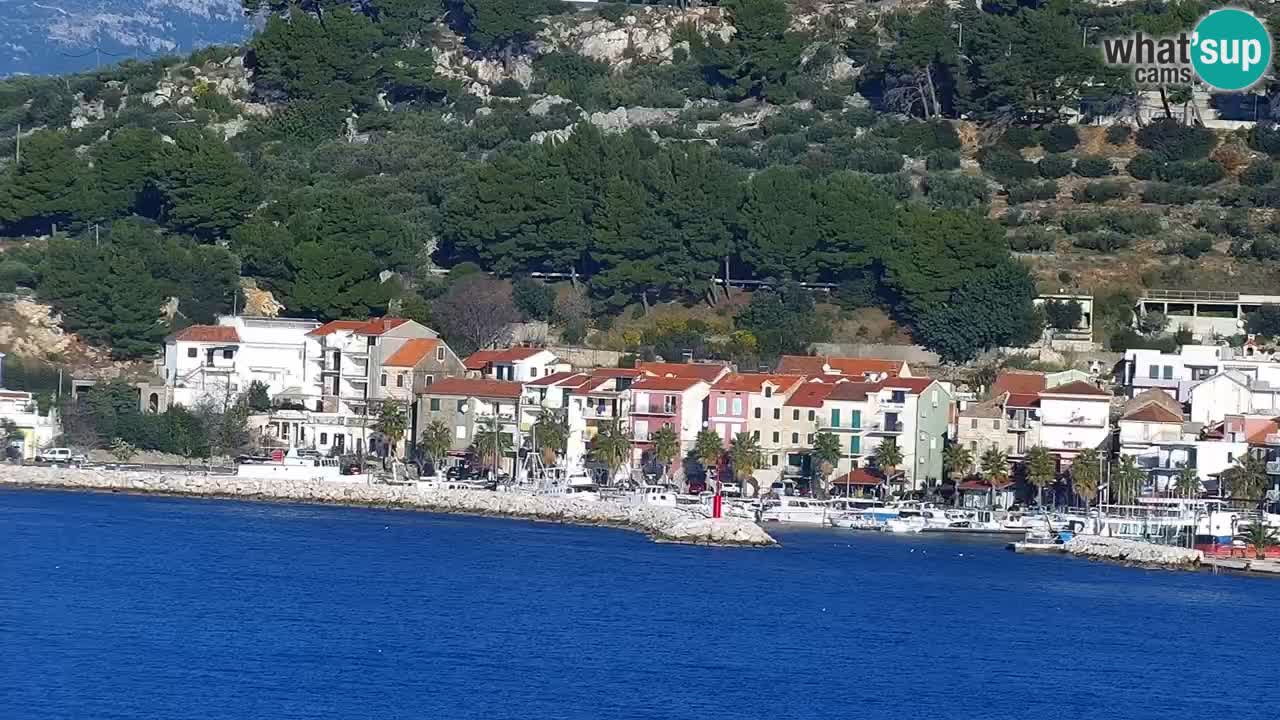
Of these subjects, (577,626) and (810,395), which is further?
(810,395)

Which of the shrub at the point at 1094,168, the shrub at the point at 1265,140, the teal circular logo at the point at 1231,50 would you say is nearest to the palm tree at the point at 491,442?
the shrub at the point at 1094,168

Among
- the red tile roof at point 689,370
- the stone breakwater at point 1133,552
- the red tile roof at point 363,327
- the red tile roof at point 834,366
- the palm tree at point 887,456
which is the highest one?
the red tile roof at point 363,327

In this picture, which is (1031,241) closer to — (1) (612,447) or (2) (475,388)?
(1) (612,447)

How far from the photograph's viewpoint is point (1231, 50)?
7906 cm

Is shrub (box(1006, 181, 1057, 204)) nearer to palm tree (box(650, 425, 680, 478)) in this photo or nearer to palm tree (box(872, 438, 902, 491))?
palm tree (box(872, 438, 902, 491))

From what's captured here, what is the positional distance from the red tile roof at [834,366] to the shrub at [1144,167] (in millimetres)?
13917

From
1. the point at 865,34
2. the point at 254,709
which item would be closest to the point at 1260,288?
the point at 865,34

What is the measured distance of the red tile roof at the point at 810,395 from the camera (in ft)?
193

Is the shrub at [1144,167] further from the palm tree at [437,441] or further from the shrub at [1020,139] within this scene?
the palm tree at [437,441]

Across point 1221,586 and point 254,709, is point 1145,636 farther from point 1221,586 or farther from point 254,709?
point 254,709

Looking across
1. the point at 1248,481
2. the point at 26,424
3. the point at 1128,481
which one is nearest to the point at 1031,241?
the point at 1128,481

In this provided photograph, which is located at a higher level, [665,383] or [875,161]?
[875,161]

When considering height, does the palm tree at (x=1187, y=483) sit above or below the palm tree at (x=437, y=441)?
below

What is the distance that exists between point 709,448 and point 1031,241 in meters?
15.1
